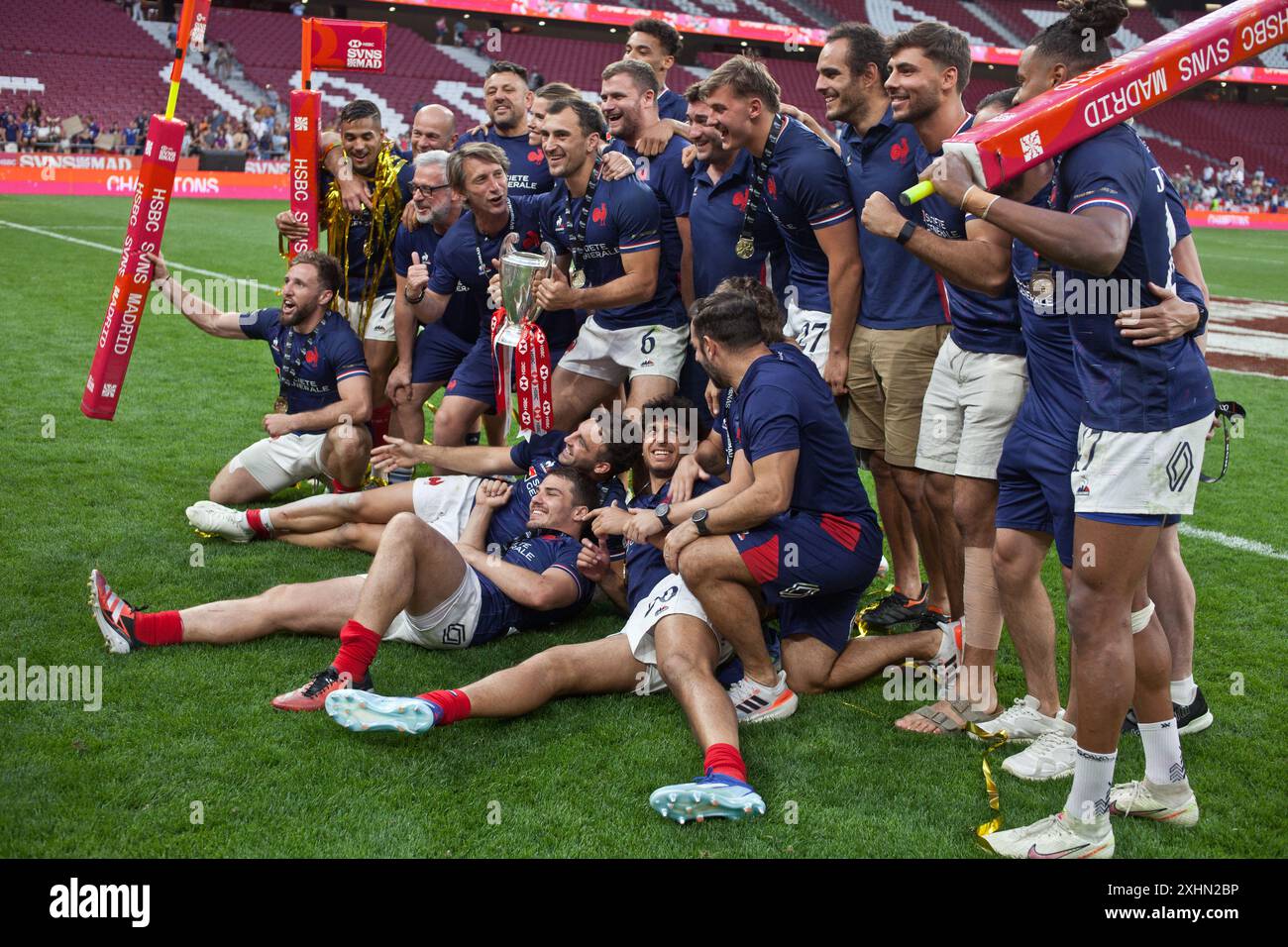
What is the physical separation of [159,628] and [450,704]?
1461mm

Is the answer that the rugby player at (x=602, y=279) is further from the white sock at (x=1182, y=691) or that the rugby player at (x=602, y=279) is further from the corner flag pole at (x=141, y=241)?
the white sock at (x=1182, y=691)

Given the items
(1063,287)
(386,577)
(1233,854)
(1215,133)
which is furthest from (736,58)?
(1215,133)

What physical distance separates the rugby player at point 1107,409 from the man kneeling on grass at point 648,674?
884 mm

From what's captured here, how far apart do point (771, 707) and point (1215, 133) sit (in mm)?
57526

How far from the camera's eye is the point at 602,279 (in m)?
6.13

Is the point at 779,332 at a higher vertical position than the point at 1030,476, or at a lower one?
higher

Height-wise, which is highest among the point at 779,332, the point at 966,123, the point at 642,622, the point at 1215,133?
the point at 1215,133

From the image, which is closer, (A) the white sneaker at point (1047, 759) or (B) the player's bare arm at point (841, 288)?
(A) the white sneaker at point (1047, 759)

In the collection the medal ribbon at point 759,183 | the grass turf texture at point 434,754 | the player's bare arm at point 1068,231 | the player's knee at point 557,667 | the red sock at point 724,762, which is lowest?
the grass turf texture at point 434,754

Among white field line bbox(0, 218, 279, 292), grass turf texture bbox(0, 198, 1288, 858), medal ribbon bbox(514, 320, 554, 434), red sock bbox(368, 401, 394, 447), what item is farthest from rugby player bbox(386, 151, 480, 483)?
white field line bbox(0, 218, 279, 292)

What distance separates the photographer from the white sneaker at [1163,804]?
369 cm

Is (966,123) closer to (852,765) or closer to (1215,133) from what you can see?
(852,765)

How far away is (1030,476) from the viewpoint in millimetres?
4031

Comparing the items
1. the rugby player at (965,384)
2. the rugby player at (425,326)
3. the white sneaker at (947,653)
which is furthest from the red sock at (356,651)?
the rugby player at (425,326)
